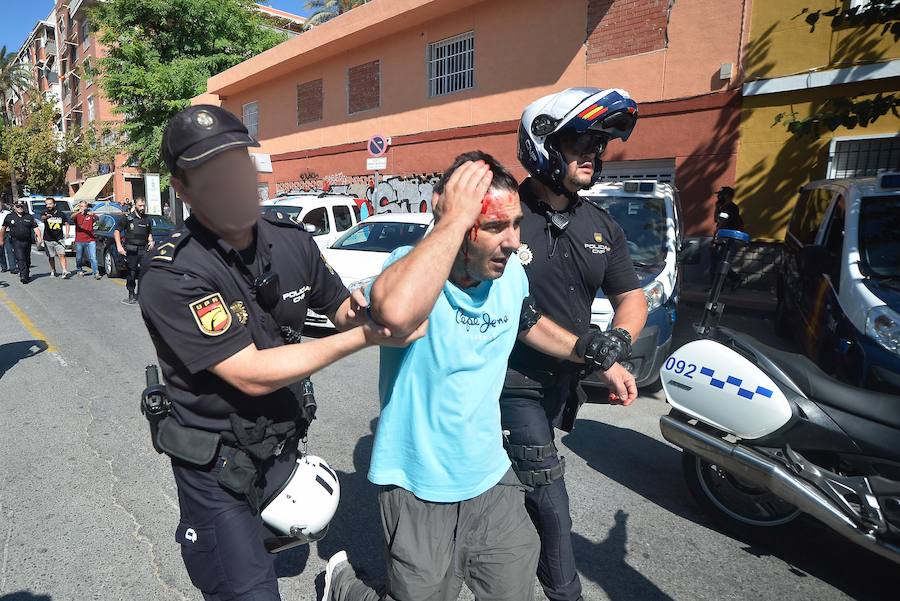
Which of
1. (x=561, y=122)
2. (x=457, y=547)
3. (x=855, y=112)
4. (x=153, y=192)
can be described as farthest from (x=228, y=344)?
(x=153, y=192)

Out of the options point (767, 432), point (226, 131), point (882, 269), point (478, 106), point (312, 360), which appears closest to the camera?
point (312, 360)

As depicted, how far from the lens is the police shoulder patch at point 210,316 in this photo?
151 centimetres

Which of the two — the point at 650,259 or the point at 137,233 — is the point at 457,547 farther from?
the point at 137,233

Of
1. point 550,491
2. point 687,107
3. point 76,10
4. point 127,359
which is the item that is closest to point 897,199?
point 550,491

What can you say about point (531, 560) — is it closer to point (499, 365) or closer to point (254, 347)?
point (499, 365)

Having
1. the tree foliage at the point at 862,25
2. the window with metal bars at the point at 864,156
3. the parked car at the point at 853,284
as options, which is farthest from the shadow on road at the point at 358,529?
the window with metal bars at the point at 864,156

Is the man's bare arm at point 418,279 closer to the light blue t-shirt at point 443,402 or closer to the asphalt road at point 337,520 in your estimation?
the light blue t-shirt at point 443,402

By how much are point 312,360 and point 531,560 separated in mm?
1033

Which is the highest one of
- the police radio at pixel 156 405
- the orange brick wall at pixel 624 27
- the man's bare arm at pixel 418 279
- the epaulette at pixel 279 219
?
the orange brick wall at pixel 624 27

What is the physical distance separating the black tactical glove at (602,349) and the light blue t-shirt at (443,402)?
36 cm

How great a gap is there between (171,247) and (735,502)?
3210mm

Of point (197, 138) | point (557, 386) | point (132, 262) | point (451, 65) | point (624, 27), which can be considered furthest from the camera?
point (451, 65)

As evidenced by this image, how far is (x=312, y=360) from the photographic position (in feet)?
4.69

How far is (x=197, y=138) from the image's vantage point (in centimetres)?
150
